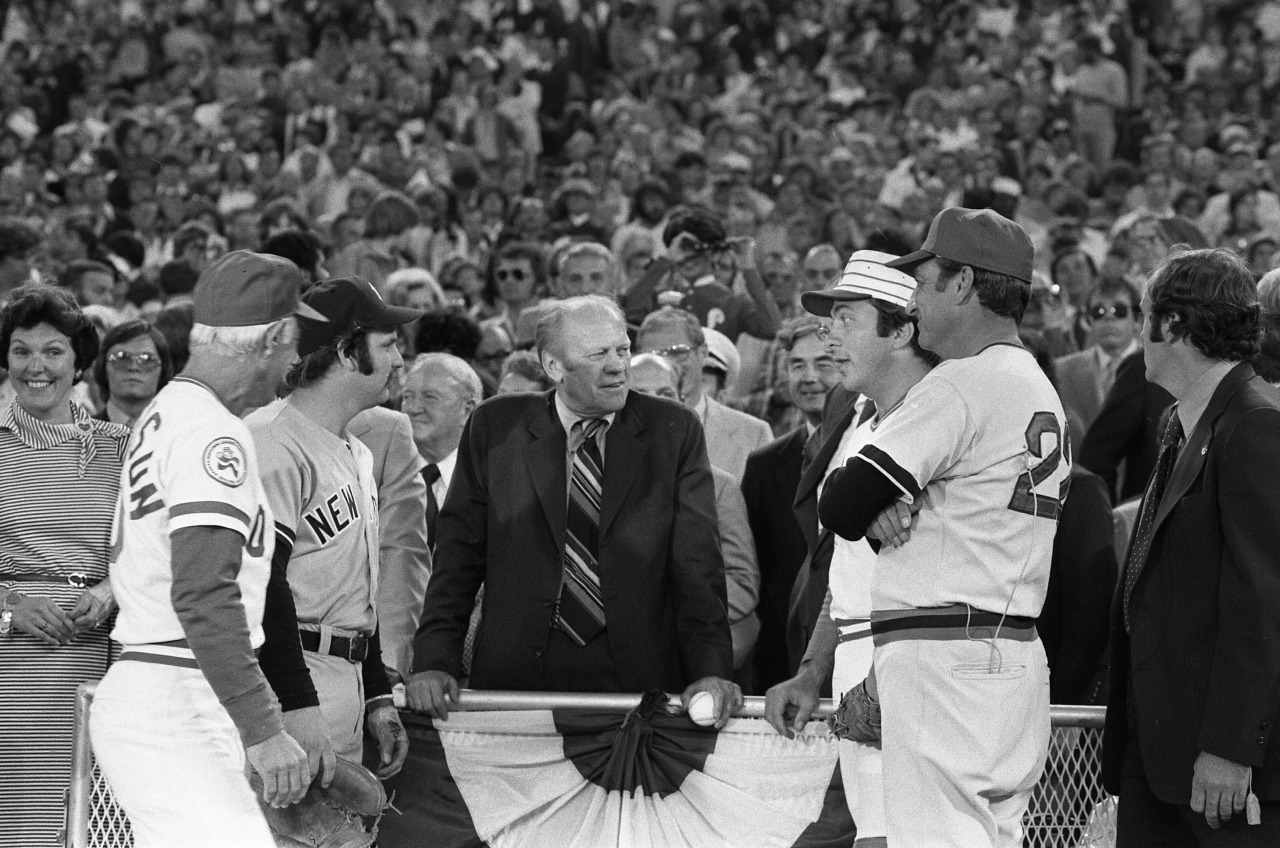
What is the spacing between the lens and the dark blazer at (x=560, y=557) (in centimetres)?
488

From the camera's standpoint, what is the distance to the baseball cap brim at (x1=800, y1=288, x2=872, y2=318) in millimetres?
4352

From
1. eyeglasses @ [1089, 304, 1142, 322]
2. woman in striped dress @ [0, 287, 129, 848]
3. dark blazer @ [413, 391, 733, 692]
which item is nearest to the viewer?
dark blazer @ [413, 391, 733, 692]

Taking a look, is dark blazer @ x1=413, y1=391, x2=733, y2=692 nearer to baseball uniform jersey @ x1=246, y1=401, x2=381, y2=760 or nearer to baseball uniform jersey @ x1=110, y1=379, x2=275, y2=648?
baseball uniform jersey @ x1=246, y1=401, x2=381, y2=760

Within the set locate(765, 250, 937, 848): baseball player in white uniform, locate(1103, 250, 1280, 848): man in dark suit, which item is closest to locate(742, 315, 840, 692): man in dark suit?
locate(765, 250, 937, 848): baseball player in white uniform

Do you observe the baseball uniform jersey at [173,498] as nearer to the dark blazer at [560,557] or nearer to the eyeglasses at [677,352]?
the dark blazer at [560,557]

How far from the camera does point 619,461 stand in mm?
4973

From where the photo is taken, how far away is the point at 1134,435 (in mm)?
6836

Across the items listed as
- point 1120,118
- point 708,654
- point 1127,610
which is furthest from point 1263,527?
point 1120,118

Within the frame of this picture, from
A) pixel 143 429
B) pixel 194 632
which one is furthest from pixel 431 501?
pixel 194 632

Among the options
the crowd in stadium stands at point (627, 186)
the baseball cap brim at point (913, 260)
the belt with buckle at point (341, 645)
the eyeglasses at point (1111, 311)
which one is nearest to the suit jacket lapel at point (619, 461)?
the belt with buckle at point (341, 645)

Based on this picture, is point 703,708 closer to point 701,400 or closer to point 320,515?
point 320,515

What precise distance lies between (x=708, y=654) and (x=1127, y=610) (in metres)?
1.19

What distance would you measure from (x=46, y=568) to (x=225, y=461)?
70.5 inches

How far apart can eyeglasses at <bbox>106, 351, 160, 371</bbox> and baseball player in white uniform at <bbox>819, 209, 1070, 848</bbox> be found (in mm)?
3283
